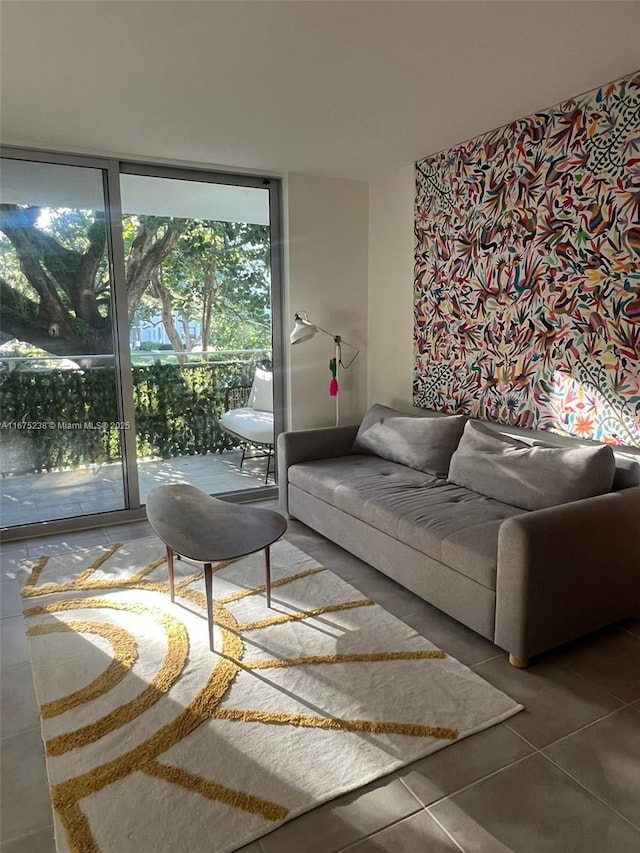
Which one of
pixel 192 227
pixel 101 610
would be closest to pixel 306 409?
pixel 192 227

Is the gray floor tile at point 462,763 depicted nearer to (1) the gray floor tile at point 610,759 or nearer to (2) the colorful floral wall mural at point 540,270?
(1) the gray floor tile at point 610,759

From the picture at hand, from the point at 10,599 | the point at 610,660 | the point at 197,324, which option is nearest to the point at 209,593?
the point at 10,599

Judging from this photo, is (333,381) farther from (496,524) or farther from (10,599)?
(10,599)

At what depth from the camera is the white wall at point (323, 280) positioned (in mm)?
4430

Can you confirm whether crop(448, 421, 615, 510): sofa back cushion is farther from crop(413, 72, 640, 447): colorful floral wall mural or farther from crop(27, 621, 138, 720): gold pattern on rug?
crop(27, 621, 138, 720): gold pattern on rug

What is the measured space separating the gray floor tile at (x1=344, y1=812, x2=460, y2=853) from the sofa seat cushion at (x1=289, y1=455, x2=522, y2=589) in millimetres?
968

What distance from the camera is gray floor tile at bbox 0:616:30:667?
2449 mm

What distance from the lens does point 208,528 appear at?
8.77 feet

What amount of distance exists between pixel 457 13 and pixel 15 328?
9.89ft

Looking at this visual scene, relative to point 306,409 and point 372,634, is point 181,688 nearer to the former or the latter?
point 372,634

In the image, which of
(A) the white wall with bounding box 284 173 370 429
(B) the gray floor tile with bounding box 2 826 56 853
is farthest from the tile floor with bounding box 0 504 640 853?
(A) the white wall with bounding box 284 173 370 429

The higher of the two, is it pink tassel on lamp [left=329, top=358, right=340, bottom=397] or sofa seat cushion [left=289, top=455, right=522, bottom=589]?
pink tassel on lamp [left=329, top=358, right=340, bottom=397]

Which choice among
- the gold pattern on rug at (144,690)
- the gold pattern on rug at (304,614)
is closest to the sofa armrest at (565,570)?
the gold pattern on rug at (304,614)

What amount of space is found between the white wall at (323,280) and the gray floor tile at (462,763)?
2940mm
